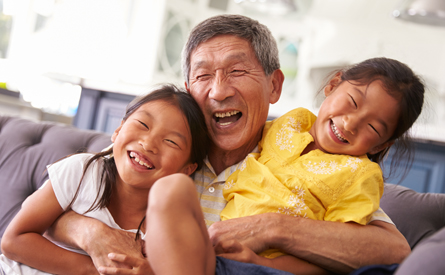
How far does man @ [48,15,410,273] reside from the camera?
43.6 inches

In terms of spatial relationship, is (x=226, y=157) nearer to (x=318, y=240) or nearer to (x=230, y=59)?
(x=230, y=59)

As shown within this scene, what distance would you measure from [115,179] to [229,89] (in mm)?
488

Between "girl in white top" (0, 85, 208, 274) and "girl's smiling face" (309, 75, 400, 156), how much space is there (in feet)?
1.39

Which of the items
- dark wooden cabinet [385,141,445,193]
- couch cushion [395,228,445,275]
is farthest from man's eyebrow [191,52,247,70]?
dark wooden cabinet [385,141,445,193]

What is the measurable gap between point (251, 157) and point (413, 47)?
163 inches

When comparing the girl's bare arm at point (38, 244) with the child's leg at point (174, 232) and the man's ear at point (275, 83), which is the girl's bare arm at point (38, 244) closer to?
the child's leg at point (174, 232)

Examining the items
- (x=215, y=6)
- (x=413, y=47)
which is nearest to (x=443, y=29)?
(x=413, y=47)

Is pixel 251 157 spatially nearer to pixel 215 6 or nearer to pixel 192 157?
pixel 192 157

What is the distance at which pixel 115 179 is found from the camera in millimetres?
1319

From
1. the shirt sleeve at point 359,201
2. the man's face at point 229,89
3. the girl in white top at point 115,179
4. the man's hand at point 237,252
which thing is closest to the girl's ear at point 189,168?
the girl in white top at point 115,179

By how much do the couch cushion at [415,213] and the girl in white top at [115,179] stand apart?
0.72 meters

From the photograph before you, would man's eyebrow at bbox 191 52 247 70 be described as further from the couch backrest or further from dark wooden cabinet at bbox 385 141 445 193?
dark wooden cabinet at bbox 385 141 445 193

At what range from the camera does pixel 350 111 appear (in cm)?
127

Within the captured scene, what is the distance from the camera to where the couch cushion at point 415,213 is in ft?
4.44
